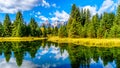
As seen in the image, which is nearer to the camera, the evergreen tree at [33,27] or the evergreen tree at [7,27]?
the evergreen tree at [7,27]

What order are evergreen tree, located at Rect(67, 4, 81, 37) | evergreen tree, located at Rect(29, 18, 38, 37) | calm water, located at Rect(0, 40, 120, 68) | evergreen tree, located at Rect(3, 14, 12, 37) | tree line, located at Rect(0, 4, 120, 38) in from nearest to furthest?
calm water, located at Rect(0, 40, 120, 68)
tree line, located at Rect(0, 4, 120, 38)
evergreen tree, located at Rect(67, 4, 81, 37)
evergreen tree, located at Rect(3, 14, 12, 37)
evergreen tree, located at Rect(29, 18, 38, 37)

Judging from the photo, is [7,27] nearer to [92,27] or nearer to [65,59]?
[92,27]

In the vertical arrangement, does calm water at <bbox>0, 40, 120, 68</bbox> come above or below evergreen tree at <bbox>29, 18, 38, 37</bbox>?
below

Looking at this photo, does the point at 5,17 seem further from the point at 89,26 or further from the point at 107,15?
the point at 107,15

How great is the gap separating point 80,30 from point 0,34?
1595 inches

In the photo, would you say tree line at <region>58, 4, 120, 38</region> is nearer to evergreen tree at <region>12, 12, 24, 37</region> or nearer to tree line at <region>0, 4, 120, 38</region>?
tree line at <region>0, 4, 120, 38</region>

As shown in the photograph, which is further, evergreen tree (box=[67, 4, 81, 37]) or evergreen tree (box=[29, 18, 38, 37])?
evergreen tree (box=[29, 18, 38, 37])

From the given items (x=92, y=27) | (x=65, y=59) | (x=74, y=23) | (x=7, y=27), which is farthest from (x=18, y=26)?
(x=65, y=59)

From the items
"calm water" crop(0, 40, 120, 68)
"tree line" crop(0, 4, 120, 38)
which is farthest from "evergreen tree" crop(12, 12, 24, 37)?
"calm water" crop(0, 40, 120, 68)

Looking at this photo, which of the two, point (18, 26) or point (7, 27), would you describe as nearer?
point (18, 26)

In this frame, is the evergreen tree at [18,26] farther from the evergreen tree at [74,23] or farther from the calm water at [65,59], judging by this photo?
the calm water at [65,59]

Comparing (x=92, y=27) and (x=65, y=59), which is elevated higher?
(x=92, y=27)

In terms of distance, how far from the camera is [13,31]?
10569cm

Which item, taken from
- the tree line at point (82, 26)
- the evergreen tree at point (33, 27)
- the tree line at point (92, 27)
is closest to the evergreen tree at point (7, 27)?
the tree line at point (82, 26)
